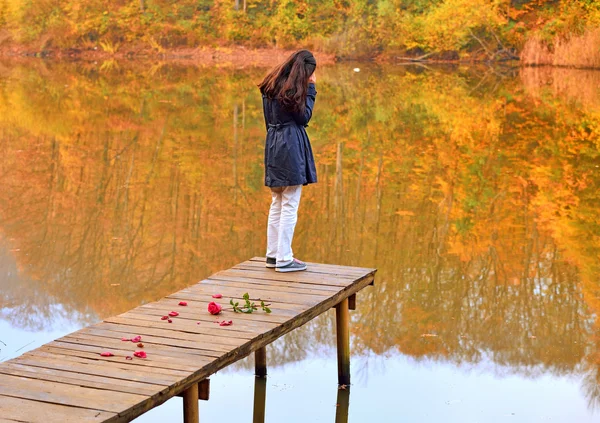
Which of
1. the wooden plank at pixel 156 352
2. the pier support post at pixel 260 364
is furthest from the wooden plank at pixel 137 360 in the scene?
the pier support post at pixel 260 364

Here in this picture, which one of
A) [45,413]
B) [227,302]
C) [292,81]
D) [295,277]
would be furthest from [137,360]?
[292,81]

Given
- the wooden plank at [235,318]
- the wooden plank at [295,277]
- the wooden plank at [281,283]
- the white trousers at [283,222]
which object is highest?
the white trousers at [283,222]

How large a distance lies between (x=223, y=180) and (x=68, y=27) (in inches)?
1230

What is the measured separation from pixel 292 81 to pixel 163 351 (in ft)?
6.97

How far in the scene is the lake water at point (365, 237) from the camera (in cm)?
614

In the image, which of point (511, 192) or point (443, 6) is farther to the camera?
point (443, 6)

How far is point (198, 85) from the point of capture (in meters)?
27.0

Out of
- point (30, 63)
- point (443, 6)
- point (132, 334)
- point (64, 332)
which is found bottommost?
point (64, 332)

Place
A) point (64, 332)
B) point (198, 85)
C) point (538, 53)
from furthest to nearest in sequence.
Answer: point (538, 53), point (198, 85), point (64, 332)

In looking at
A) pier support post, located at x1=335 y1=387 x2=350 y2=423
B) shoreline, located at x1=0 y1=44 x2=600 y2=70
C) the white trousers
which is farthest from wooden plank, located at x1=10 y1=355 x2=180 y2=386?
shoreline, located at x1=0 y1=44 x2=600 y2=70

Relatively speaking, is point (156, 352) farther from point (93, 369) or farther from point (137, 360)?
point (93, 369)

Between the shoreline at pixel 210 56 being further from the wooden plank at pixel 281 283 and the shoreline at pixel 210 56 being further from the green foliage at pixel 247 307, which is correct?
the green foliage at pixel 247 307

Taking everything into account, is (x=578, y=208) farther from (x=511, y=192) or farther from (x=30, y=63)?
(x=30, y=63)

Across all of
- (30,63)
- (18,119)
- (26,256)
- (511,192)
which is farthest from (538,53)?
(26,256)
